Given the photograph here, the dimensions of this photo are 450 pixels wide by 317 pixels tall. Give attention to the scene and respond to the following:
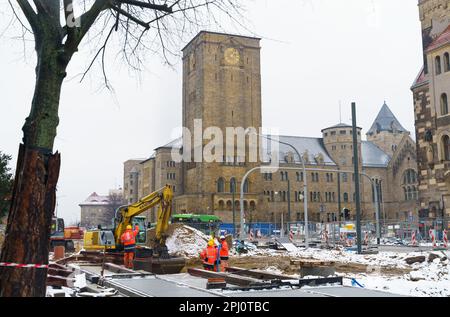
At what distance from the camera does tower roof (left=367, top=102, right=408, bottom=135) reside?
123 m

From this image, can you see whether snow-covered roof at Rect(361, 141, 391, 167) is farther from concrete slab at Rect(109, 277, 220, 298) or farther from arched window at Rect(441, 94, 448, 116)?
concrete slab at Rect(109, 277, 220, 298)

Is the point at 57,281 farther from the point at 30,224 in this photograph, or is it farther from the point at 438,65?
the point at 438,65

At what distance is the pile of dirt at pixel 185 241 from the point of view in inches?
1159

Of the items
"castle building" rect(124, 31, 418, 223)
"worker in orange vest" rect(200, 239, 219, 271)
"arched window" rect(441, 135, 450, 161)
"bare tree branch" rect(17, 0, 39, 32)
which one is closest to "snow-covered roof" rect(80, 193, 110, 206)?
"castle building" rect(124, 31, 418, 223)

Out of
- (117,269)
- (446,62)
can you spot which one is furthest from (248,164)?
(117,269)

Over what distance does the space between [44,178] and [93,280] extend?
29.2 feet

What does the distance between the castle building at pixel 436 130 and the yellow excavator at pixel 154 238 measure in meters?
20.7

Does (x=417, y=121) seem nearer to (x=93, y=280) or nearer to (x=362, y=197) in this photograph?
(x=93, y=280)

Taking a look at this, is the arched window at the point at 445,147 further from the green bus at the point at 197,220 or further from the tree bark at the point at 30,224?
the tree bark at the point at 30,224

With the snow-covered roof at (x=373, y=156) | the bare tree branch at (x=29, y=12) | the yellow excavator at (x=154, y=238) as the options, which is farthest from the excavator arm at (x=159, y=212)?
the snow-covered roof at (x=373, y=156)

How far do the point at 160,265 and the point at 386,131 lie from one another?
366ft

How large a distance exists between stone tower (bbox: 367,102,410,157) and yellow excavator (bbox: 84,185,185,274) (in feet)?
340
